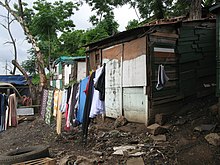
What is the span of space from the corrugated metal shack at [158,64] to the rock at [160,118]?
18cm

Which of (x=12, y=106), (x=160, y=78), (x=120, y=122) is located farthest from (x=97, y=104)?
(x=12, y=106)

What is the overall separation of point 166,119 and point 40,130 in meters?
5.42

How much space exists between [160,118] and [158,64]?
1785 mm

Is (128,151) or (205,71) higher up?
(205,71)

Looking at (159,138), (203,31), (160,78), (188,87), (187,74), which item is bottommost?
(159,138)

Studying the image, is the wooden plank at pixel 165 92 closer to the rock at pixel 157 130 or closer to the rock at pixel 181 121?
the rock at pixel 181 121

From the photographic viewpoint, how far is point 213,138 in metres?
5.92

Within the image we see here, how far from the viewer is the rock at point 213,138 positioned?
5.79 metres

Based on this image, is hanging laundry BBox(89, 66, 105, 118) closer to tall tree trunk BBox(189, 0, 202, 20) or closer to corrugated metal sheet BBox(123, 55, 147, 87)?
corrugated metal sheet BBox(123, 55, 147, 87)

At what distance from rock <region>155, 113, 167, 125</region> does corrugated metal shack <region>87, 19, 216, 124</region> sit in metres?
0.18

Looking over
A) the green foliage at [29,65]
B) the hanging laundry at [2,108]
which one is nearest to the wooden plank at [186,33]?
the hanging laundry at [2,108]

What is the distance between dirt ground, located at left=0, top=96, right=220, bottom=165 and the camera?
562 cm

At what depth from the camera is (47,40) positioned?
78.7 feet

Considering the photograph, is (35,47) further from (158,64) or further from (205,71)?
(205,71)
